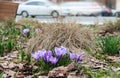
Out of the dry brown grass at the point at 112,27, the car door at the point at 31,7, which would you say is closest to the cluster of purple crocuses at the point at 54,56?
the dry brown grass at the point at 112,27

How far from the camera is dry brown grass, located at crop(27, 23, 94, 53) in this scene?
15.2 feet

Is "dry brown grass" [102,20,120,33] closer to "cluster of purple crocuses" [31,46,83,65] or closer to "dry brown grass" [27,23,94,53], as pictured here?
"dry brown grass" [27,23,94,53]

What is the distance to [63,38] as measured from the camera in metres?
4.88

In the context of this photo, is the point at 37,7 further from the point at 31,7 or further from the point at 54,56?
the point at 54,56

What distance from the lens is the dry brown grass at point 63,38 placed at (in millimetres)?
4633

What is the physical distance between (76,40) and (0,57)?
104cm

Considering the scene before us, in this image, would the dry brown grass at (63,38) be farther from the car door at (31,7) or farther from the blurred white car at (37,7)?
the car door at (31,7)

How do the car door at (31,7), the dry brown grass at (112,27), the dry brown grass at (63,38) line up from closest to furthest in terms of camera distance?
the dry brown grass at (63,38), the dry brown grass at (112,27), the car door at (31,7)

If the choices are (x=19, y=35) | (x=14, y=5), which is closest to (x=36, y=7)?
(x=14, y=5)

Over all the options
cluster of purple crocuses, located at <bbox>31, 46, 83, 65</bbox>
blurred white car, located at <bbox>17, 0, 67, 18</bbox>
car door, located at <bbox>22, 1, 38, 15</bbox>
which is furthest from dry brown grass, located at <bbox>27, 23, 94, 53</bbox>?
car door, located at <bbox>22, 1, 38, 15</bbox>

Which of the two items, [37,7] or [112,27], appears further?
[37,7]

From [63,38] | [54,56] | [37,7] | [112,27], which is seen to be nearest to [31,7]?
[37,7]

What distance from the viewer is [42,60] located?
3326 millimetres

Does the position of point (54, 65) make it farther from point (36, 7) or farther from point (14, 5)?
point (36, 7)
